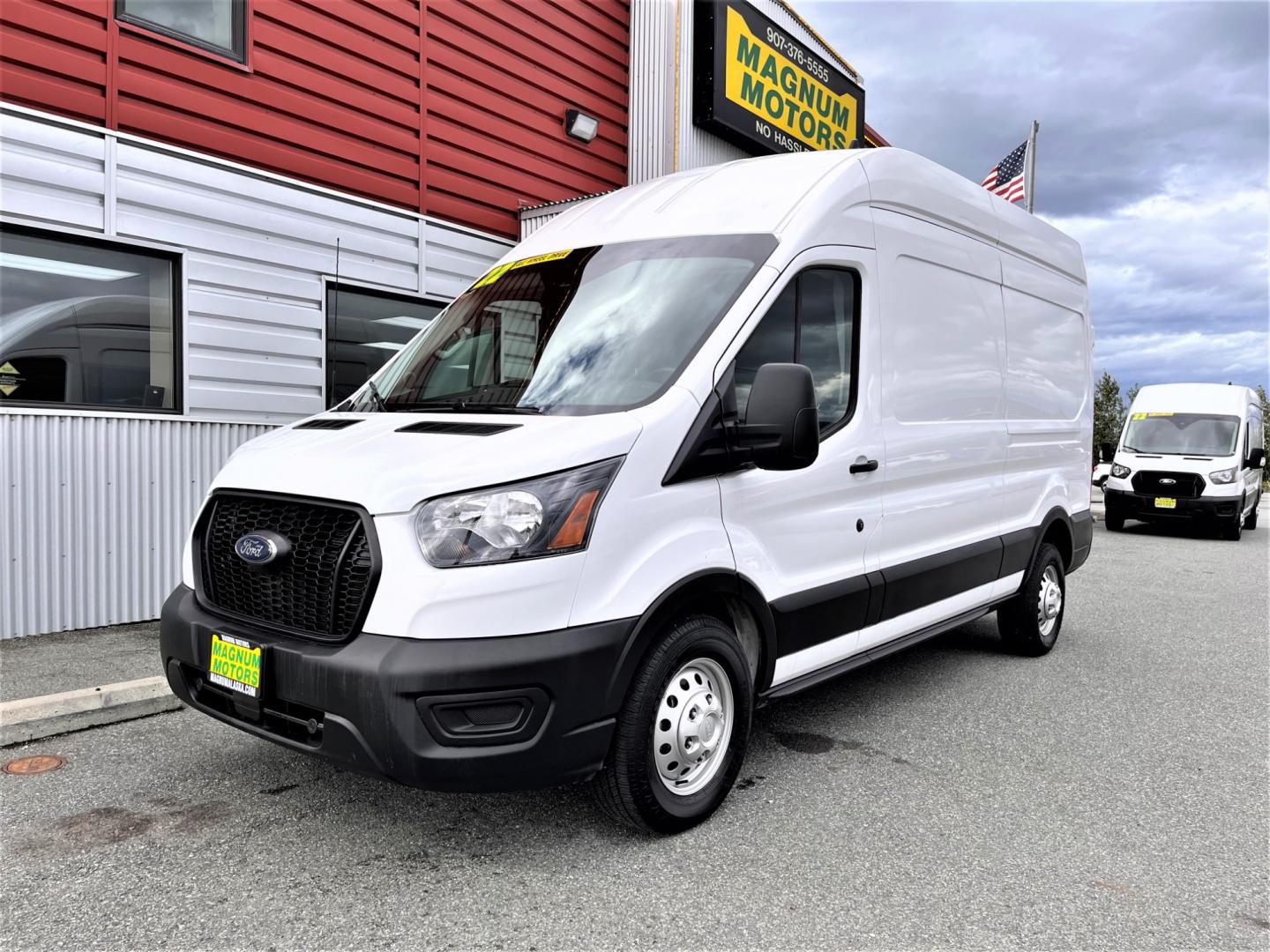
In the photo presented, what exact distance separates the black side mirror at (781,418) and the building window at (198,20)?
206 inches

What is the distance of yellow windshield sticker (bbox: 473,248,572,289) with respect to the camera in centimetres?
405

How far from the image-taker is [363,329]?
749 cm

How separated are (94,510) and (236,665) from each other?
Answer: 3.61m

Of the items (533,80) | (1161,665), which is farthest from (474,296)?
(533,80)

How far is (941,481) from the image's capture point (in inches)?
182

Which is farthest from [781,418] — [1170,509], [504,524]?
[1170,509]

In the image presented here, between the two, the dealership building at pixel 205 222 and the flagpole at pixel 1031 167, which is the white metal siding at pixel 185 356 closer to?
the dealership building at pixel 205 222

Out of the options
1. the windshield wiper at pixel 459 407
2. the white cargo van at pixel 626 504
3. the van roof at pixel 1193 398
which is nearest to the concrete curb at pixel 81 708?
the white cargo van at pixel 626 504

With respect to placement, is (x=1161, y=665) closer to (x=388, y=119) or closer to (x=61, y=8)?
(x=388, y=119)

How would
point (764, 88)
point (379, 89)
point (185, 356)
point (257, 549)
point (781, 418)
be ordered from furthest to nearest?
point (764, 88) → point (379, 89) → point (185, 356) → point (781, 418) → point (257, 549)

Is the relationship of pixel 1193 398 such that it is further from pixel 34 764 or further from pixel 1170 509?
pixel 34 764

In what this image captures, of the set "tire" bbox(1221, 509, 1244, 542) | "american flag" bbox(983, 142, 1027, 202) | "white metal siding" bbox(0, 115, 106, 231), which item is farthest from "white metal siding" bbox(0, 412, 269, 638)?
"tire" bbox(1221, 509, 1244, 542)

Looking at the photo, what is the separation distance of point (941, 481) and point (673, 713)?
7.16 feet

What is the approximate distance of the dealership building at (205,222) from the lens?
5559mm
